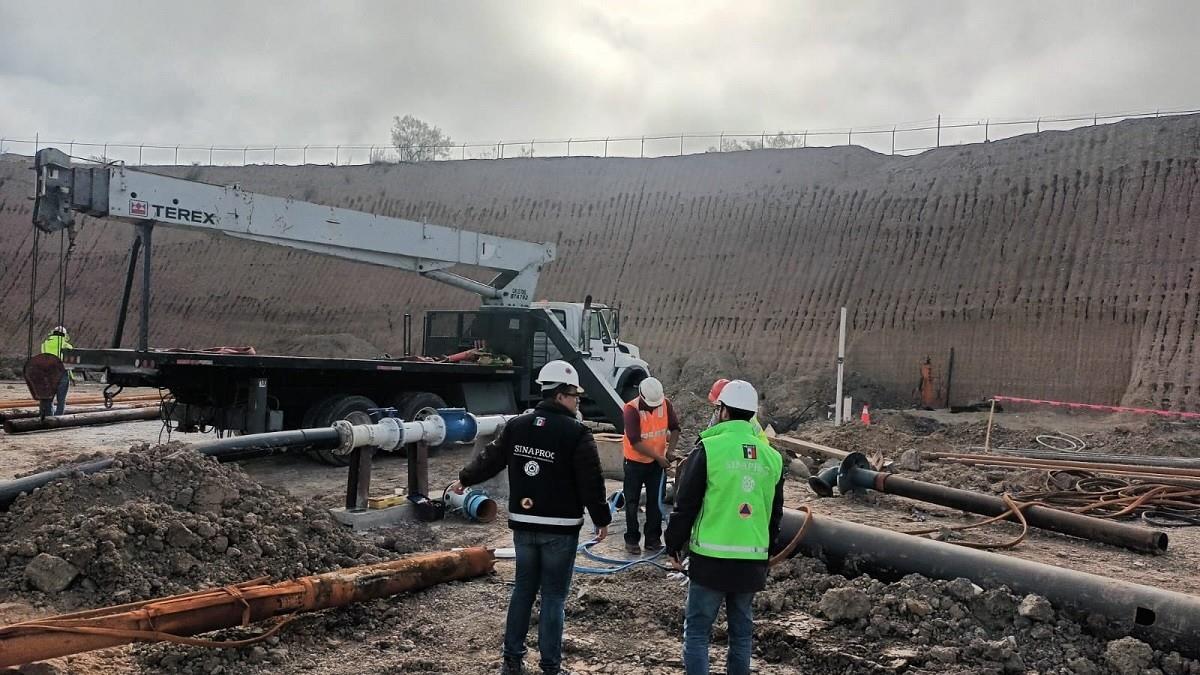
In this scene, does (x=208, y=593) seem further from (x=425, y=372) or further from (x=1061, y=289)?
(x=1061, y=289)

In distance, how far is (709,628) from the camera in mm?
4418

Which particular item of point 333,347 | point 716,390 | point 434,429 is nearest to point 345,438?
point 434,429

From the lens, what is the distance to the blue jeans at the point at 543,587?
4.80 meters

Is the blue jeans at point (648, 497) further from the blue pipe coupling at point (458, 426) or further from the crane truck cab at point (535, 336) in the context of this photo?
the crane truck cab at point (535, 336)

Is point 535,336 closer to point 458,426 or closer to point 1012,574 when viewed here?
point 458,426

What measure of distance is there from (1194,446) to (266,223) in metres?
14.3

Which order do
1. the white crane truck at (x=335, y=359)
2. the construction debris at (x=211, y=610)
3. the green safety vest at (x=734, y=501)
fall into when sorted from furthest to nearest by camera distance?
the white crane truck at (x=335, y=359) → the green safety vest at (x=734, y=501) → the construction debris at (x=211, y=610)

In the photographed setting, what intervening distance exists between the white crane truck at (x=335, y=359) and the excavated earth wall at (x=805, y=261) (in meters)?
10.3

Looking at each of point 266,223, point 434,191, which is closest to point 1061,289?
point 266,223

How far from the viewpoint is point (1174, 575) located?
734cm

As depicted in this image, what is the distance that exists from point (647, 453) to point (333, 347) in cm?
2276

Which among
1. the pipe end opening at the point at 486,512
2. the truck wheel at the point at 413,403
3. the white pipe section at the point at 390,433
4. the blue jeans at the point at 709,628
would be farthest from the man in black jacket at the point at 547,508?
the truck wheel at the point at 413,403

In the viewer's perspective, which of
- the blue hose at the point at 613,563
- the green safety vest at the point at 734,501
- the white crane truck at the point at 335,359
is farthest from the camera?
the white crane truck at the point at 335,359

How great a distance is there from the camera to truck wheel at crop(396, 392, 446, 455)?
12.4 m
